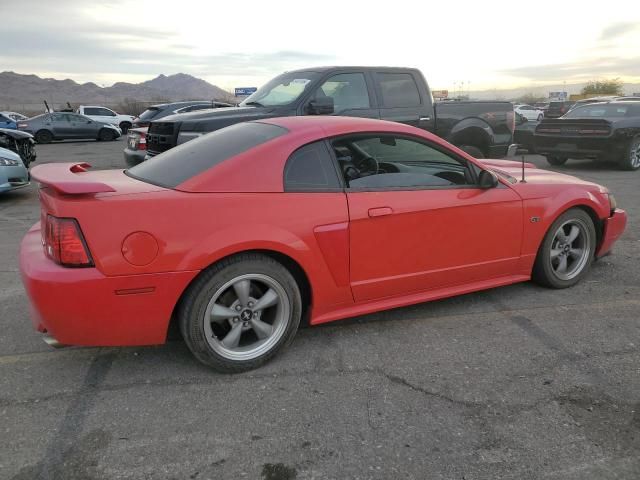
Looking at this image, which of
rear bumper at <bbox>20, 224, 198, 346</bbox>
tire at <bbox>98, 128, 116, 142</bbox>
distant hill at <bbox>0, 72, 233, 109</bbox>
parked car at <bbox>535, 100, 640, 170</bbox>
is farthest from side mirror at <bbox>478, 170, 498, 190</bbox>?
distant hill at <bbox>0, 72, 233, 109</bbox>

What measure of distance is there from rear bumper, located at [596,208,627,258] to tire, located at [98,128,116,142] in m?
24.0

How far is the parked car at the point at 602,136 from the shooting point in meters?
11.3

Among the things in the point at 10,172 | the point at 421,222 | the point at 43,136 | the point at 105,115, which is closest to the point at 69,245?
the point at 421,222

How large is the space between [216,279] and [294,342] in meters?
0.87

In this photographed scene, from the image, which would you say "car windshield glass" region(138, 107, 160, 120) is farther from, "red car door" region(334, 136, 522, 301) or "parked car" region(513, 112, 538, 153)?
"red car door" region(334, 136, 522, 301)

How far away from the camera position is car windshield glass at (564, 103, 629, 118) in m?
11.8

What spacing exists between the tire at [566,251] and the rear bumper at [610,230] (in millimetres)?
124

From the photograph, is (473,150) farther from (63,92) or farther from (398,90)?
(63,92)

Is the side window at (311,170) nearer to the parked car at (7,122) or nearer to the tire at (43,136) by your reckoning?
the parked car at (7,122)

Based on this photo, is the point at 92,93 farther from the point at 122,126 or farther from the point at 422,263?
the point at 422,263

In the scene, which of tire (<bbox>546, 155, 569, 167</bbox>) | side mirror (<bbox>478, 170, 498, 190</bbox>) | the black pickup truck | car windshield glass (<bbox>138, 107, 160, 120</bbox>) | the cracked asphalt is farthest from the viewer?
car windshield glass (<bbox>138, 107, 160, 120</bbox>)

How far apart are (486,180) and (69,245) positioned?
2764 millimetres

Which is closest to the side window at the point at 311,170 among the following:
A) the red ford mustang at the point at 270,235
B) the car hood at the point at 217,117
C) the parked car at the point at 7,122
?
the red ford mustang at the point at 270,235

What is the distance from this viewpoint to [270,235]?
302 centimetres
